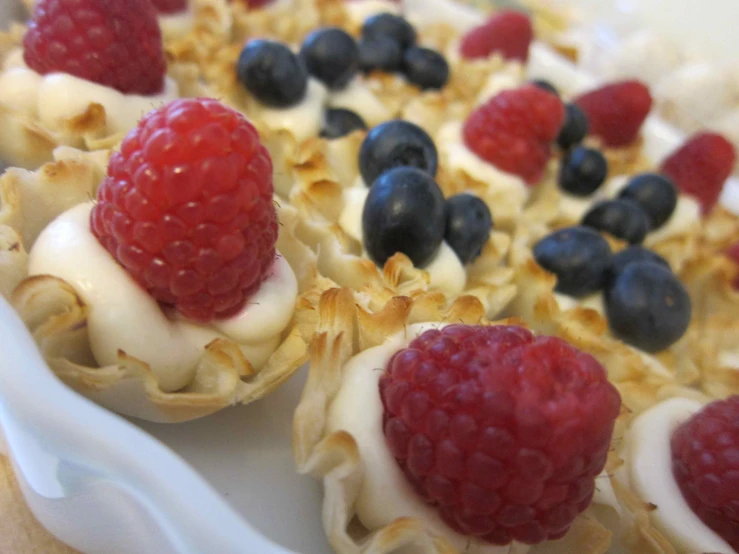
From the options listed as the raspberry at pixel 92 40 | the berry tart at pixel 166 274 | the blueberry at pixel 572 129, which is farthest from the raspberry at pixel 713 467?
the raspberry at pixel 92 40

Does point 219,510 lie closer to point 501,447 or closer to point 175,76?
point 501,447

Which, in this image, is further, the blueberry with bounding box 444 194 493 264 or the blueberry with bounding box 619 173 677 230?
the blueberry with bounding box 619 173 677 230

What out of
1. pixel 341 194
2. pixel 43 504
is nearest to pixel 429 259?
pixel 341 194

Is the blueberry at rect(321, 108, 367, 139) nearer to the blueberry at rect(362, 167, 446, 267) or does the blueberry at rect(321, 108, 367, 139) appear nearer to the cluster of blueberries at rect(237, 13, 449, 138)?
the cluster of blueberries at rect(237, 13, 449, 138)

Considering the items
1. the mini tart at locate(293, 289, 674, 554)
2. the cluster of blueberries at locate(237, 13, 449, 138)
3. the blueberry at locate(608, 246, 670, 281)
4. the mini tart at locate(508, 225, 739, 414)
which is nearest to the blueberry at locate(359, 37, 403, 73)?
the cluster of blueberries at locate(237, 13, 449, 138)

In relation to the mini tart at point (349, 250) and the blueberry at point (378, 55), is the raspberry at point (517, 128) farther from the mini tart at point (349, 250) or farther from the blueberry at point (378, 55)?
the blueberry at point (378, 55)
